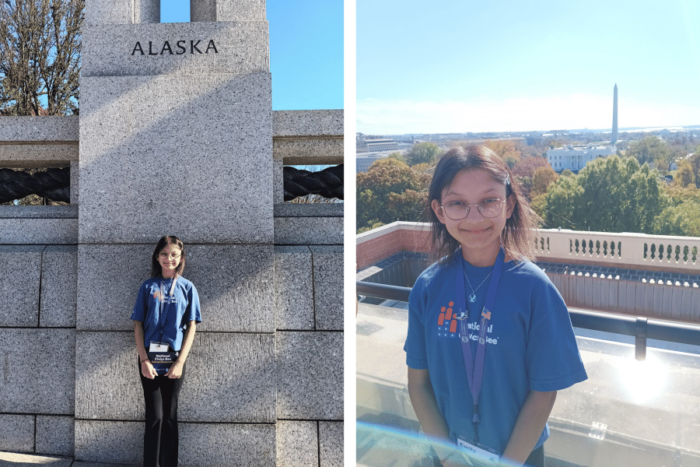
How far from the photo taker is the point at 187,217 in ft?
13.1

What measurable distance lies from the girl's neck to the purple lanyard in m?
0.02

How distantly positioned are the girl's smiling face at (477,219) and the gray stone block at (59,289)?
3.32 meters

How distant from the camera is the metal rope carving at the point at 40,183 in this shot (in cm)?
436

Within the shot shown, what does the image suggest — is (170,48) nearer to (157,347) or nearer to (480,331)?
(157,347)

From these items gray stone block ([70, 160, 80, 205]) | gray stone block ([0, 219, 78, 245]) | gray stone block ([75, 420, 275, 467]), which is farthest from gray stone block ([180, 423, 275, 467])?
gray stone block ([70, 160, 80, 205])

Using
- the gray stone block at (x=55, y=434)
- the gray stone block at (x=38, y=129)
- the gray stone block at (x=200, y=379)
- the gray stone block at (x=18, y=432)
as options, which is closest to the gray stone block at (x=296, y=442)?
the gray stone block at (x=200, y=379)

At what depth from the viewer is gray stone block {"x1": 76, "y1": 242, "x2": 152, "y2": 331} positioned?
3.98m

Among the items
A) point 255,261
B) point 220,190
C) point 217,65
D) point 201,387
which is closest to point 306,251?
point 255,261

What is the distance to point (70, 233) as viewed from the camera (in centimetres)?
418

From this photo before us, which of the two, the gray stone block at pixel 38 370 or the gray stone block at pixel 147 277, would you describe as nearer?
the gray stone block at pixel 147 277

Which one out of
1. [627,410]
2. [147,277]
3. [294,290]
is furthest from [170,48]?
[627,410]

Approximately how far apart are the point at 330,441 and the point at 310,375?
0.61m

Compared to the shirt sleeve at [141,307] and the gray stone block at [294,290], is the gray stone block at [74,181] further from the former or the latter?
the gray stone block at [294,290]

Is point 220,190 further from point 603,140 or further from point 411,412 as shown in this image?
point 603,140
